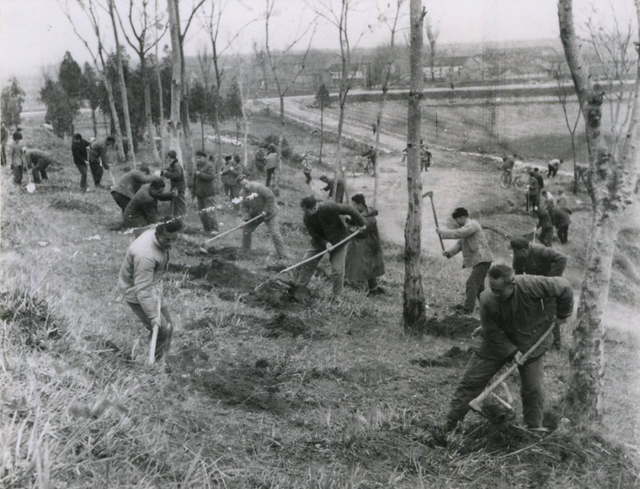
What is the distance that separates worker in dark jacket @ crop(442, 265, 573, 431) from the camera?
4754 mm

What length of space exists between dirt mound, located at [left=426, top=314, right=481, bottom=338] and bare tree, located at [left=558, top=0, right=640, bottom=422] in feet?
8.50

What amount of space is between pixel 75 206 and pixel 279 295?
634 cm

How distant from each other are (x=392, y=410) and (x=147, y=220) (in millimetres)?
6596

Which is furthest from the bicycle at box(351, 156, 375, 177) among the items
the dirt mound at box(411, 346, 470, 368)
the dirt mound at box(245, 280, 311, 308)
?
the dirt mound at box(411, 346, 470, 368)

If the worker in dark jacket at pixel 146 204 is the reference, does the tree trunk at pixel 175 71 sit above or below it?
above

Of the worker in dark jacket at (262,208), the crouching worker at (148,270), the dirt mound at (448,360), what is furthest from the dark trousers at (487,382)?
the worker in dark jacket at (262,208)

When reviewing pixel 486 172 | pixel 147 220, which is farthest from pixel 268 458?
pixel 486 172

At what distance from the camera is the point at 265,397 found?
5.08 m

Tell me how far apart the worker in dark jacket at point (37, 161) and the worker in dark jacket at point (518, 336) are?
486 inches

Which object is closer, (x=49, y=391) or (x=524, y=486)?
(x=49, y=391)

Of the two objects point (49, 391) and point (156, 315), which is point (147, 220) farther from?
point (49, 391)

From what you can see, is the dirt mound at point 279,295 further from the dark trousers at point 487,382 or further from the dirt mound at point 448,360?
the dark trousers at point 487,382

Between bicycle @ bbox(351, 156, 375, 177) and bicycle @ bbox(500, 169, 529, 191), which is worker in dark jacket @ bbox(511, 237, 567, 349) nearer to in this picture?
bicycle @ bbox(500, 169, 529, 191)

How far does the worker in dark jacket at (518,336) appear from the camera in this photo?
15.6 feet
